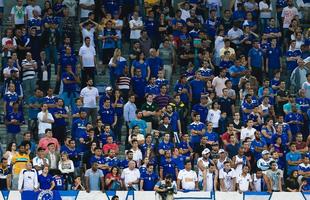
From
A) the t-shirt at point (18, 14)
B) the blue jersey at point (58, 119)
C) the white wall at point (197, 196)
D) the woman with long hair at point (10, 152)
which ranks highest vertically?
the t-shirt at point (18, 14)

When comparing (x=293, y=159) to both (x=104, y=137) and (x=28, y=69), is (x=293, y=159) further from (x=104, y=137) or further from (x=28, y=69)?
(x=28, y=69)

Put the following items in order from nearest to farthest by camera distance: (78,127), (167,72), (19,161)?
(19,161)
(78,127)
(167,72)

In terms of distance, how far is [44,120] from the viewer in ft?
128

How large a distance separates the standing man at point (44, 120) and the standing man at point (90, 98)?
142 centimetres

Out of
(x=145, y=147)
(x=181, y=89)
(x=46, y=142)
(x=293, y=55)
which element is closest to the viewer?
(x=46, y=142)

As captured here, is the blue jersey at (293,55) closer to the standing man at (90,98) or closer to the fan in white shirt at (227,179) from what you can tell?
A: the standing man at (90,98)

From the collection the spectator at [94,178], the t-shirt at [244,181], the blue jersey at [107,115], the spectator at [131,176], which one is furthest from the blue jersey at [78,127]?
the t-shirt at [244,181]

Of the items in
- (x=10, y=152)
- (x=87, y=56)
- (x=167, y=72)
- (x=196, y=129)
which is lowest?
(x=10, y=152)

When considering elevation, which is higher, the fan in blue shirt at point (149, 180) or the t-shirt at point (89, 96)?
the t-shirt at point (89, 96)

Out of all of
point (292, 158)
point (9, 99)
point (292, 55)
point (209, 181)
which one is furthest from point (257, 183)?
point (9, 99)

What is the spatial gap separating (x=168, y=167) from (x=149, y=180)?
2.70 ft

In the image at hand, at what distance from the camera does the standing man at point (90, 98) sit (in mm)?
40281

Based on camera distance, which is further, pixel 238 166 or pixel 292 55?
pixel 292 55

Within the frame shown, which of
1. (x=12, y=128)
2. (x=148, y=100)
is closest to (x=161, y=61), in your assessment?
(x=148, y=100)
